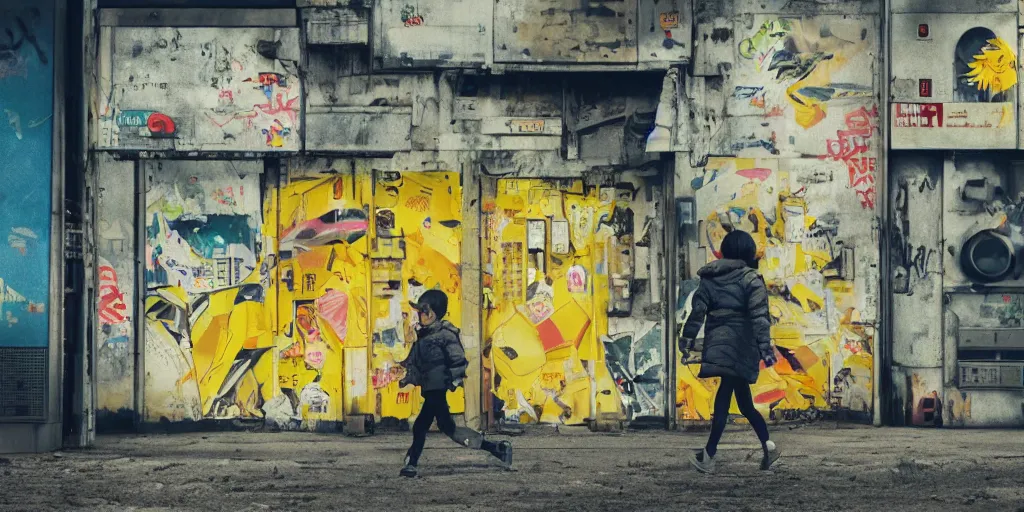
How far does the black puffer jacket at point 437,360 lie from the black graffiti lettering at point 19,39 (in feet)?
14.6

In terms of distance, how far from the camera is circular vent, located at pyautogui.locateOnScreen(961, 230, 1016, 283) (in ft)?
46.4

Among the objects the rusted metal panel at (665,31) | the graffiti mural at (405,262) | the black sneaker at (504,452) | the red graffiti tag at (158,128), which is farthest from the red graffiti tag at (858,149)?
the red graffiti tag at (158,128)

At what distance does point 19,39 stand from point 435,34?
12.3 ft

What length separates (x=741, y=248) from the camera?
11.1m

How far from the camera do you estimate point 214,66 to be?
46.1 ft

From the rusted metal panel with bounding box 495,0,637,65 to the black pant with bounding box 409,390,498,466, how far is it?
4.30 metres

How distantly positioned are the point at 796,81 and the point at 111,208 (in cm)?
664

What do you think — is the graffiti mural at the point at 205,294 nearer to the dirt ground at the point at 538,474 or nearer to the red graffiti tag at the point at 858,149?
the dirt ground at the point at 538,474

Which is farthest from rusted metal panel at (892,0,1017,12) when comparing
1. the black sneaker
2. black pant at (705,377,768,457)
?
the black sneaker

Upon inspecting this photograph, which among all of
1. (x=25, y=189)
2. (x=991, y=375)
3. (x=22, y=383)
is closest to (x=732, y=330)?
(x=991, y=375)

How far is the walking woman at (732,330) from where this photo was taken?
10.8 meters

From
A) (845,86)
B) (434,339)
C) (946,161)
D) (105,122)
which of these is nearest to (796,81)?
(845,86)

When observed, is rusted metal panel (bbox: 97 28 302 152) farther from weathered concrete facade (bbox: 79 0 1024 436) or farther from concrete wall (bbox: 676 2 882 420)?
concrete wall (bbox: 676 2 882 420)

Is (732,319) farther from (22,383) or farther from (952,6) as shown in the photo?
(22,383)
